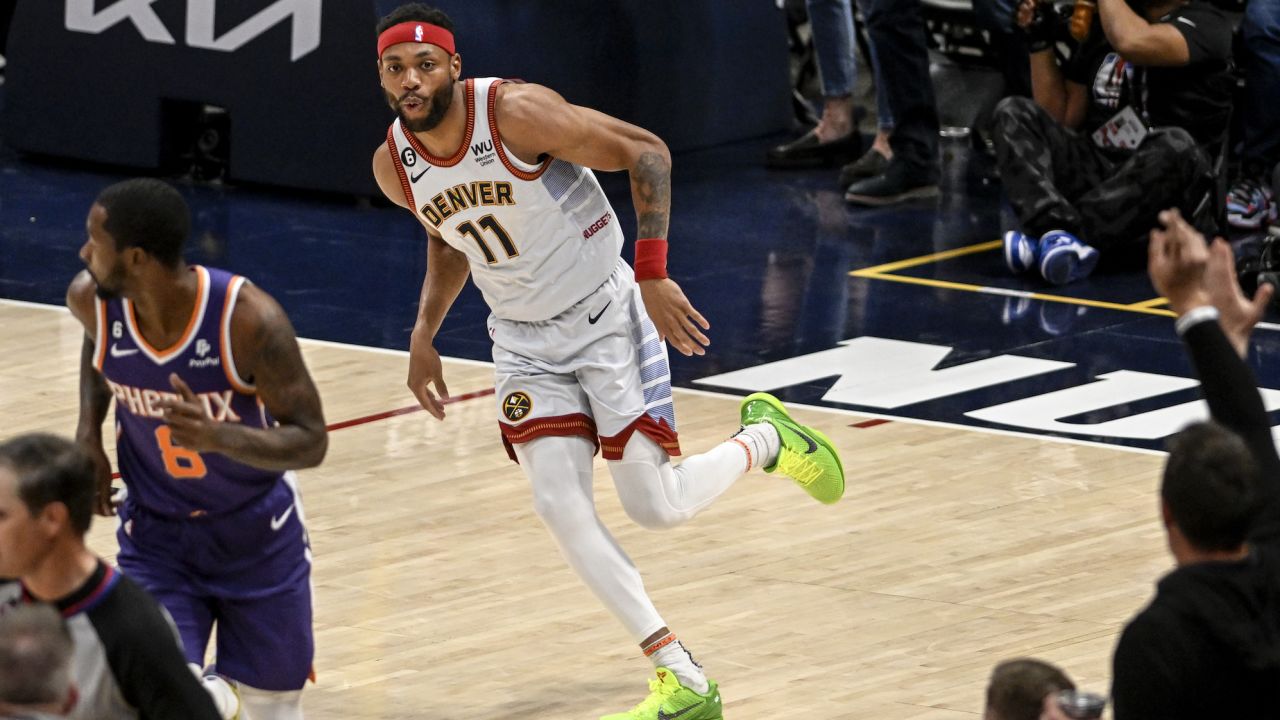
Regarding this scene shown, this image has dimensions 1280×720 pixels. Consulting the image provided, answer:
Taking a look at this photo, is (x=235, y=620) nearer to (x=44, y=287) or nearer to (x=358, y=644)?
(x=358, y=644)

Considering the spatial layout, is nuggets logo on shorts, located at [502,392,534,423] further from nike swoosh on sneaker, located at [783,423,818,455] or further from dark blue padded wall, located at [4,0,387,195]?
dark blue padded wall, located at [4,0,387,195]

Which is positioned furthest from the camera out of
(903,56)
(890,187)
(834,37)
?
(834,37)

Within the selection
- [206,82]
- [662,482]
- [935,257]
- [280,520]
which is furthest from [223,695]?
[206,82]

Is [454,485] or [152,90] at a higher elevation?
[454,485]

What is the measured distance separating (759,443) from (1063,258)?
4698 mm

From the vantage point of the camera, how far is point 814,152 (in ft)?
47.9

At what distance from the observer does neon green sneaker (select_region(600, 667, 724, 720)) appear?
604cm

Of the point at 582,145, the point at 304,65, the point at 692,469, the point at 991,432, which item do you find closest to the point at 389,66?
the point at 582,145

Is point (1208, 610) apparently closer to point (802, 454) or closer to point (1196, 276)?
point (1196, 276)

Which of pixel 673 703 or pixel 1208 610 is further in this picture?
pixel 673 703

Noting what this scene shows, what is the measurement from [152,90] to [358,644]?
7941 millimetres

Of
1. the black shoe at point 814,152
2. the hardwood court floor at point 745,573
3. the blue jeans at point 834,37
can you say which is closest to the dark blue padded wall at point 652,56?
the black shoe at point 814,152

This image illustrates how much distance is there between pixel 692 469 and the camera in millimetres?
6691

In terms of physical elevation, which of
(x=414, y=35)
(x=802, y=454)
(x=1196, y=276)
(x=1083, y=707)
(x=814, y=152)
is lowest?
(x=814, y=152)
